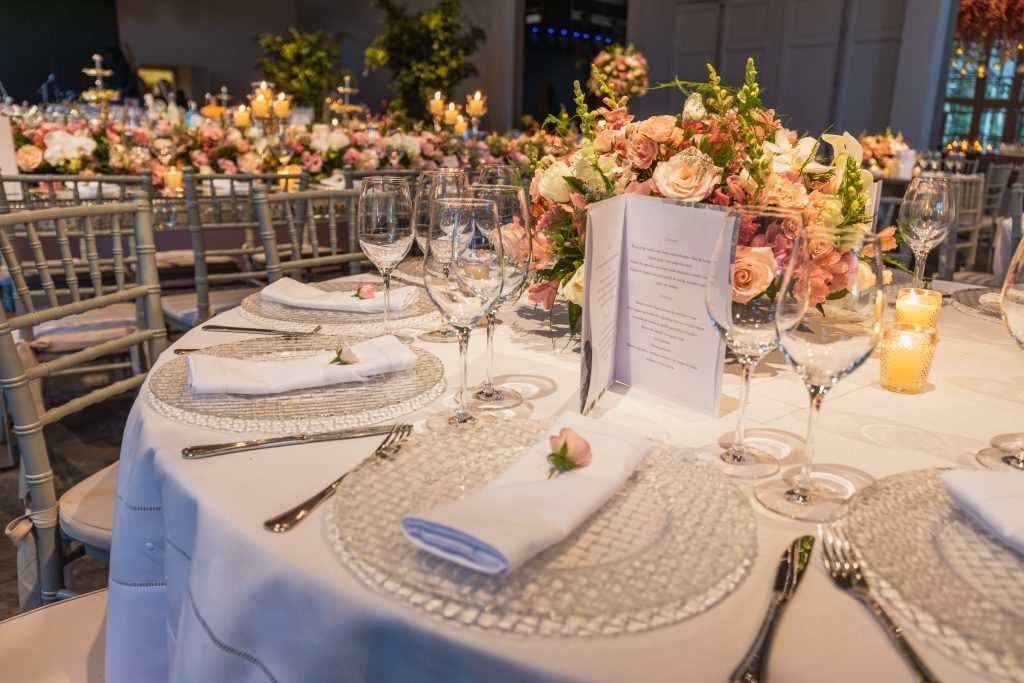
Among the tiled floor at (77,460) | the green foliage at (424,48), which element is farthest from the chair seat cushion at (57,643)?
the green foliage at (424,48)

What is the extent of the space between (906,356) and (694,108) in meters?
0.45

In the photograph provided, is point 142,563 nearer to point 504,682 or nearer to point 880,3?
point 504,682

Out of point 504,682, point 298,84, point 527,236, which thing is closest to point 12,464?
point 527,236

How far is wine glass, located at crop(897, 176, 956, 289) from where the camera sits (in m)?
1.53

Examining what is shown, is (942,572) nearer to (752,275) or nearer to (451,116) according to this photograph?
(752,275)

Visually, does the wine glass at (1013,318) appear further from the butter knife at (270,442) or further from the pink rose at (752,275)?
the butter knife at (270,442)

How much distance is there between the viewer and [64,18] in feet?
38.0

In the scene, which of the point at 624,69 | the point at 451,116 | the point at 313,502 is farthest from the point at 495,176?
the point at 624,69

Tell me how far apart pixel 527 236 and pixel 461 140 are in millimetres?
3382

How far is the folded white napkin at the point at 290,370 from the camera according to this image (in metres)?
0.92

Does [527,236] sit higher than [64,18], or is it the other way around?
[64,18]

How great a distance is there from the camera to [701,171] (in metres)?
1.00

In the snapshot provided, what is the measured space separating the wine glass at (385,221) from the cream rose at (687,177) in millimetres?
425

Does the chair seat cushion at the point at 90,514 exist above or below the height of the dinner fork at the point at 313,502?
below
